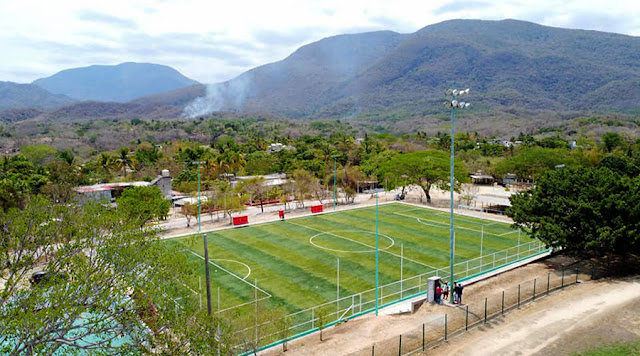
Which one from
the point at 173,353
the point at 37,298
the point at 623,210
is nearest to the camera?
the point at 37,298

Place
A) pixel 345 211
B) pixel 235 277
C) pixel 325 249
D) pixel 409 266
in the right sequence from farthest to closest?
1. pixel 345 211
2. pixel 325 249
3. pixel 409 266
4. pixel 235 277

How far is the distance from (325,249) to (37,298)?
1161 inches

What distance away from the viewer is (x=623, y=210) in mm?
31781

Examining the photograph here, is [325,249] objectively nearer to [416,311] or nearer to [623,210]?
[416,311]

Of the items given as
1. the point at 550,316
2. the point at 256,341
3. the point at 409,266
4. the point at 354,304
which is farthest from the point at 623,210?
the point at 256,341

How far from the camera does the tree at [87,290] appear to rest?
45.7ft

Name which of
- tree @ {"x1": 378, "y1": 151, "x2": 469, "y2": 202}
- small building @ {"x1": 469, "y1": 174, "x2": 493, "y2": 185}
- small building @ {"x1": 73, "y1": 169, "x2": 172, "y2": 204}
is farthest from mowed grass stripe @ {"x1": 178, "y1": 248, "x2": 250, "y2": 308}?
small building @ {"x1": 469, "y1": 174, "x2": 493, "y2": 185}

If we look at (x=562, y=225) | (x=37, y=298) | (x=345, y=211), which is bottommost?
(x=345, y=211)

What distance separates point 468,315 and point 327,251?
17.3 m

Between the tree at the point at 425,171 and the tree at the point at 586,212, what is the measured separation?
87.6ft

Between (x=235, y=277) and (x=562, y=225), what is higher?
(x=562, y=225)

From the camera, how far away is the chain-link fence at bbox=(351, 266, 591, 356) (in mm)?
22281

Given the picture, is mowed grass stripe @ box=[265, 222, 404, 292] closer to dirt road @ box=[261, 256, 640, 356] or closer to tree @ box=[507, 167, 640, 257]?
dirt road @ box=[261, 256, 640, 356]

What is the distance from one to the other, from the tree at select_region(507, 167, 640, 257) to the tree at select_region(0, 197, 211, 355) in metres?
26.7
